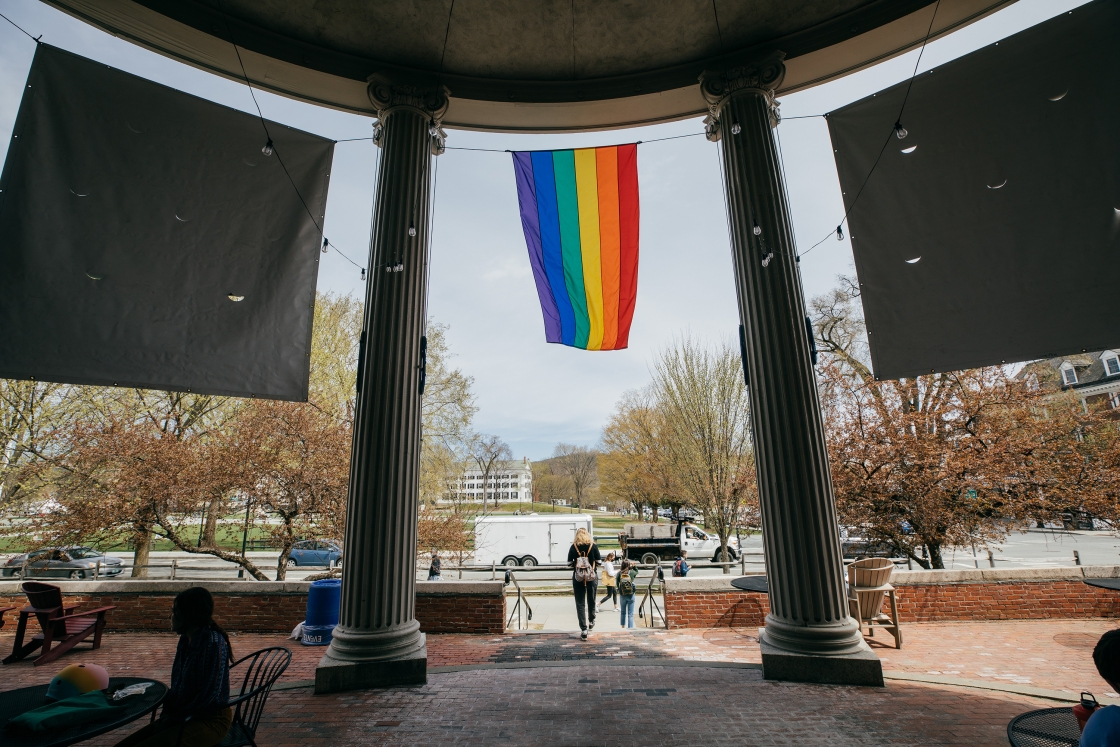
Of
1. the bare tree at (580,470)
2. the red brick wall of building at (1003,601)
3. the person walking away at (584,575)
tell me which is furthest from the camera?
the bare tree at (580,470)

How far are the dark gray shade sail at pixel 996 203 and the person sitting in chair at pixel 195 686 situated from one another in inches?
261

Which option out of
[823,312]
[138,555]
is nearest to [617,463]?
[823,312]

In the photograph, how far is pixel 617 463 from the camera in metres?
34.2

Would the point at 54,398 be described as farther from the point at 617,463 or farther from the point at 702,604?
the point at 617,463

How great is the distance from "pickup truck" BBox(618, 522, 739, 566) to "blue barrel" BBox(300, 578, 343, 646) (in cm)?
1798

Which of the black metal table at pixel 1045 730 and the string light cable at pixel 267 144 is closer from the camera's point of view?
the black metal table at pixel 1045 730

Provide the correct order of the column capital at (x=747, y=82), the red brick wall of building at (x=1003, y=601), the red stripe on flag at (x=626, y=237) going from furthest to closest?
the red brick wall of building at (x=1003, y=601), the red stripe on flag at (x=626, y=237), the column capital at (x=747, y=82)

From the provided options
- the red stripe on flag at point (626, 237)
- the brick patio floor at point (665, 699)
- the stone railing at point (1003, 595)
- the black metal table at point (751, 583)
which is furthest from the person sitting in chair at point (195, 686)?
the stone railing at point (1003, 595)

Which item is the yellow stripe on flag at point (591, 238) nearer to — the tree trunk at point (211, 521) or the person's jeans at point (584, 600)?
the person's jeans at point (584, 600)

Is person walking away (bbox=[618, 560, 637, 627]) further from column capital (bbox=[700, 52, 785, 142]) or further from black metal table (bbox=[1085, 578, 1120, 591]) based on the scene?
column capital (bbox=[700, 52, 785, 142])

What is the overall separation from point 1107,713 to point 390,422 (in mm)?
5188

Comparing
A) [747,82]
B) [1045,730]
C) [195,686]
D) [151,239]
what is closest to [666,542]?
[747,82]

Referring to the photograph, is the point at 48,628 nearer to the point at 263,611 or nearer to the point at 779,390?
the point at 263,611

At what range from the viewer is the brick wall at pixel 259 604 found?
766 cm
